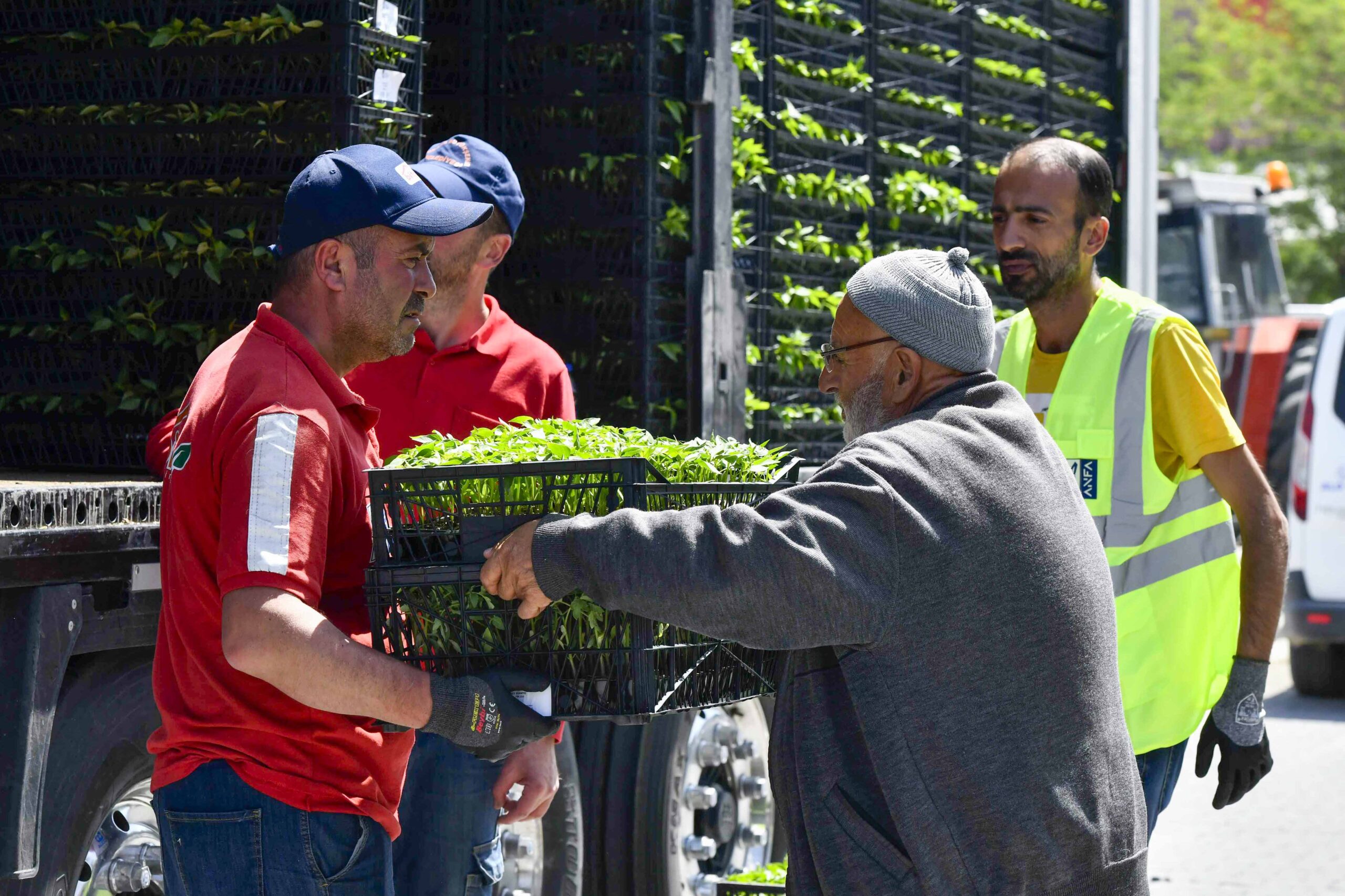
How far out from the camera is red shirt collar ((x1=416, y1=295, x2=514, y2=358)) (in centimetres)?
438

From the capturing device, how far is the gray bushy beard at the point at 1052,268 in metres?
4.44

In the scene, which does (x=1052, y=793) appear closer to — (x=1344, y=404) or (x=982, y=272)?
(x=982, y=272)

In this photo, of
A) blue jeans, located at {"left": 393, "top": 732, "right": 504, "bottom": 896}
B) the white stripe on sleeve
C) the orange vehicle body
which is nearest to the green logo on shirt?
the white stripe on sleeve

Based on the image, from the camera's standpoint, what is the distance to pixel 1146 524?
4258mm

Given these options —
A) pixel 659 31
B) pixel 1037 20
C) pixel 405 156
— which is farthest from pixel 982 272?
pixel 405 156

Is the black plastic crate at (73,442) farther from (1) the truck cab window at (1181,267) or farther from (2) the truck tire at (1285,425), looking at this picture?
(1) the truck cab window at (1181,267)

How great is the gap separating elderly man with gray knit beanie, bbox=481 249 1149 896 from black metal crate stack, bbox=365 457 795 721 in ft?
0.25

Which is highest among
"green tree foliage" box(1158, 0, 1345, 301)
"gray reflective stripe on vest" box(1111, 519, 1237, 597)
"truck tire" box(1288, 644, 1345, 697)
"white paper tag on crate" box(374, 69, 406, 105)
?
"green tree foliage" box(1158, 0, 1345, 301)

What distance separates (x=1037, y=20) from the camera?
7.51 m

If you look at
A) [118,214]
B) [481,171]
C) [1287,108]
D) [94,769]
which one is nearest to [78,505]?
[94,769]

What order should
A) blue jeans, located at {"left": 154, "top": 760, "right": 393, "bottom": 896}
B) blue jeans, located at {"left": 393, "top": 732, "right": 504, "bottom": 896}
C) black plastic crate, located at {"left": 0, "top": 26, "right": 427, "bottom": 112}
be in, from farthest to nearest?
black plastic crate, located at {"left": 0, "top": 26, "right": 427, "bottom": 112} → blue jeans, located at {"left": 393, "top": 732, "right": 504, "bottom": 896} → blue jeans, located at {"left": 154, "top": 760, "right": 393, "bottom": 896}

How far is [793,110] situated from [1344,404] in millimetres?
6002

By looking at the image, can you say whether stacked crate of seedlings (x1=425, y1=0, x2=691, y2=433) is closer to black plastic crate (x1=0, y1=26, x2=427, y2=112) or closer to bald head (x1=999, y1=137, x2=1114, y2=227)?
black plastic crate (x1=0, y1=26, x2=427, y2=112)

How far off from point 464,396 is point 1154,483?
1.67 m
